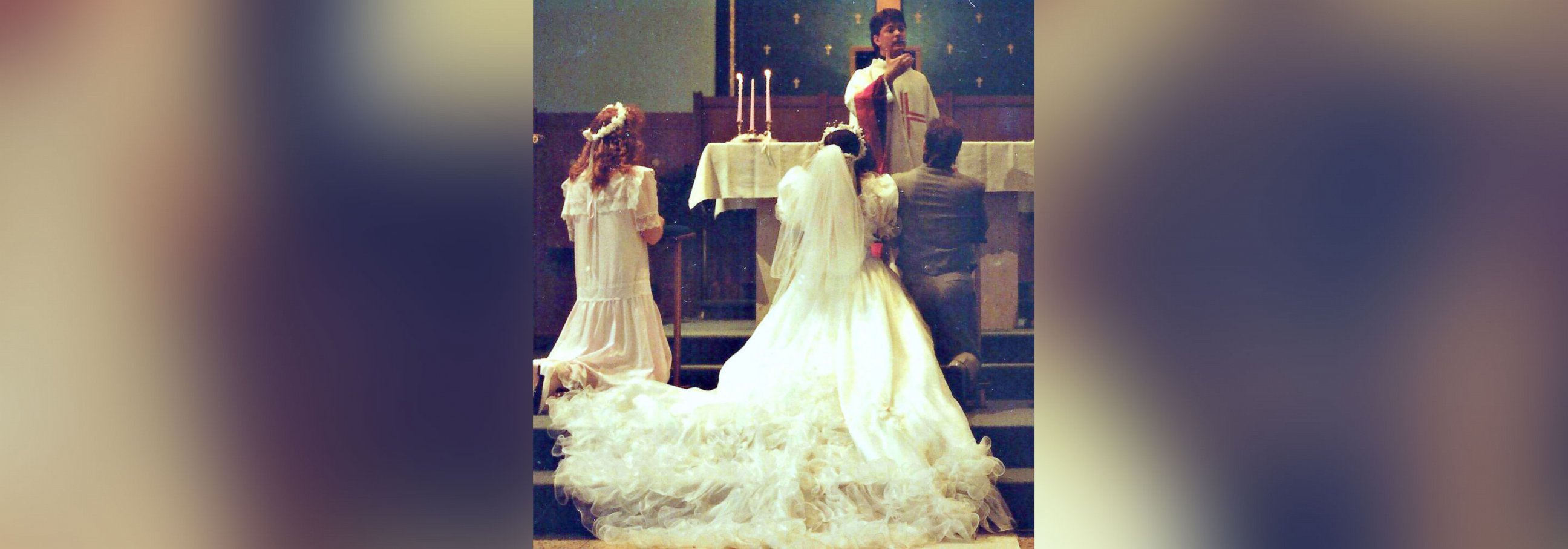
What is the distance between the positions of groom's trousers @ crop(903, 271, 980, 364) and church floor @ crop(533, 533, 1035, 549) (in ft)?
1.51

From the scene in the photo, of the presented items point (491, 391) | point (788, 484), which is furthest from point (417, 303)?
point (788, 484)

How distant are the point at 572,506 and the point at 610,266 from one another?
2.03ft

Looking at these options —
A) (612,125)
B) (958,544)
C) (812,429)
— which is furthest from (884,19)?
(958,544)

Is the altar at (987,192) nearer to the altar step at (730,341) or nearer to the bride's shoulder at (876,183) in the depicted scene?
the altar step at (730,341)

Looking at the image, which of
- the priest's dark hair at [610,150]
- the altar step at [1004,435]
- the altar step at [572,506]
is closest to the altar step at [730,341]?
the altar step at [1004,435]

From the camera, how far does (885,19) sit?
8.11ft

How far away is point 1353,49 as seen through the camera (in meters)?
1.86

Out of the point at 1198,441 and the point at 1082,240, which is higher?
the point at 1082,240

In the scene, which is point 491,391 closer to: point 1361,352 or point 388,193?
point 388,193

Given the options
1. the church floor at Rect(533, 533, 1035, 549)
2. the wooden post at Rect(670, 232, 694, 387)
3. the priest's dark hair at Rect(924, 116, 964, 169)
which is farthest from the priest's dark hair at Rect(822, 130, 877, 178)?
the church floor at Rect(533, 533, 1035, 549)

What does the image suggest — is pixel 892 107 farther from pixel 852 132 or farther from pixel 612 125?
pixel 612 125

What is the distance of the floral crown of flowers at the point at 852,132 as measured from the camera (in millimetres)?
2593

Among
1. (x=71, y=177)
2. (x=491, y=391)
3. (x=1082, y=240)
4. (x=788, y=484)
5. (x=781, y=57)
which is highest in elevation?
(x=781, y=57)

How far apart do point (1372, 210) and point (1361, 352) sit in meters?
0.27
